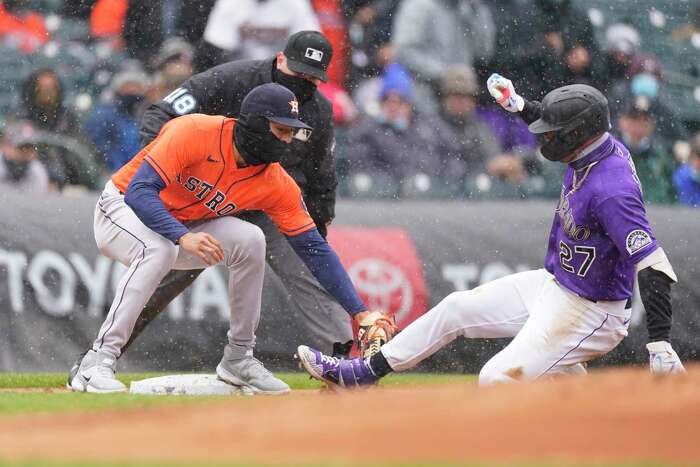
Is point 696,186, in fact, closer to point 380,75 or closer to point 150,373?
point 380,75

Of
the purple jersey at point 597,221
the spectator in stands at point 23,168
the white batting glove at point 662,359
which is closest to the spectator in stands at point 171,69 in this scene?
the spectator in stands at point 23,168

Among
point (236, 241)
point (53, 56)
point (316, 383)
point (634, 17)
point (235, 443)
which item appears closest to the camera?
point (235, 443)

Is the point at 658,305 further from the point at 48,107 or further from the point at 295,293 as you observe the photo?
the point at 48,107

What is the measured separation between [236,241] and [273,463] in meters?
2.94

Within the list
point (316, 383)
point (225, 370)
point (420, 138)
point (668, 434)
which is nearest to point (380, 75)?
point (420, 138)

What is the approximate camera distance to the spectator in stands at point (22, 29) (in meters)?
12.2

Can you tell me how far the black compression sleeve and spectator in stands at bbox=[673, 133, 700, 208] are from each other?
648cm

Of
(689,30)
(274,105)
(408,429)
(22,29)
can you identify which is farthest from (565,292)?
(689,30)

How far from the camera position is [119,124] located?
37.0 ft

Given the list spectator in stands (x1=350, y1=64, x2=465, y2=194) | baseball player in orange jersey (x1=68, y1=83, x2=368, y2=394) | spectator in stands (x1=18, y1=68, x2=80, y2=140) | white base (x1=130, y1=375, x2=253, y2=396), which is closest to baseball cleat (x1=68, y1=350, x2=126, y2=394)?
baseball player in orange jersey (x1=68, y1=83, x2=368, y2=394)

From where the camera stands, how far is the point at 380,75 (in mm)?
12102

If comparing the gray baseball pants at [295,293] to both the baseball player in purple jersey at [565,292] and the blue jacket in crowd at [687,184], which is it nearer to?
the baseball player in purple jersey at [565,292]

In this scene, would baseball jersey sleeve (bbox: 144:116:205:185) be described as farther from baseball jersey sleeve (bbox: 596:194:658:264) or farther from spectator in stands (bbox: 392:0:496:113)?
spectator in stands (bbox: 392:0:496:113)

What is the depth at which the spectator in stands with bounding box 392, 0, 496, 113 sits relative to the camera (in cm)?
1210
